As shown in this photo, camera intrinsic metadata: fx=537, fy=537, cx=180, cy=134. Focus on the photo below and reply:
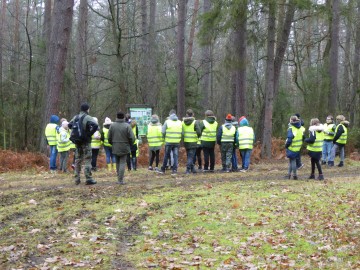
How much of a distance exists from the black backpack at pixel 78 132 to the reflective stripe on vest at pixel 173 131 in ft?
13.1

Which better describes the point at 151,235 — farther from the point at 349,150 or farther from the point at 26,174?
the point at 349,150

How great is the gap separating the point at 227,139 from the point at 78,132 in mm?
6080

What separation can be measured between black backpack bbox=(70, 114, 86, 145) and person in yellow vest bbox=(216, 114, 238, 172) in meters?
5.75

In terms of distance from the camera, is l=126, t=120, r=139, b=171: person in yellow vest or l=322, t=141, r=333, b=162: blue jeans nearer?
l=126, t=120, r=139, b=171: person in yellow vest

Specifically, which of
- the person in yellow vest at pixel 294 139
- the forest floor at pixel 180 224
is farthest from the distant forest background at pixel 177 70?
the forest floor at pixel 180 224

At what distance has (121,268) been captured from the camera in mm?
7797

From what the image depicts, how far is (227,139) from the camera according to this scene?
18469mm

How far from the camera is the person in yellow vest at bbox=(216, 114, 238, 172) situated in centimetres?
1845

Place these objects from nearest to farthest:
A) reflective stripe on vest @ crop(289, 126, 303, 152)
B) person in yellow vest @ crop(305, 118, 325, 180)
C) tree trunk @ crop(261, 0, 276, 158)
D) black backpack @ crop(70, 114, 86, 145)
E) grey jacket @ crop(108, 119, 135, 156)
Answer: black backpack @ crop(70, 114, 86, 145)
grey jacket @ crop(108, 119, 135, 156)
person in yellow vest @ crop(305, 118, 325, 180)
reflective stripe on vest @ crop(289, 126, 303, 152)
tree trunk @ crop(261, 0, 276, 158)

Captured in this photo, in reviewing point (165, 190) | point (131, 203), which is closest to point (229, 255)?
point (131, 203)

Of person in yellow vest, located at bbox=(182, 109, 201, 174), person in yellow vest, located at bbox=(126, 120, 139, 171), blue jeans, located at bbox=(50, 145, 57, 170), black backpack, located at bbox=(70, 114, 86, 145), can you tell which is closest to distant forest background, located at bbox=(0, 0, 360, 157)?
blue jeans, located at bbox=(50, 145, 57, 170)

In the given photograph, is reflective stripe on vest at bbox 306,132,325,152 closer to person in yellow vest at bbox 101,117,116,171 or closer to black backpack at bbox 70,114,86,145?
A: black backpack at bbox 70,114,86,145

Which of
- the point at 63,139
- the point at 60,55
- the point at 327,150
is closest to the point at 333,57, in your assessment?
the point at 327,150

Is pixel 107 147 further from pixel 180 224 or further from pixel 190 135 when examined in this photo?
pixel 180 224
